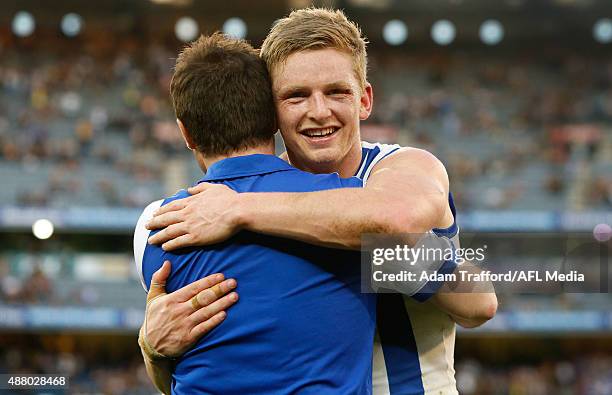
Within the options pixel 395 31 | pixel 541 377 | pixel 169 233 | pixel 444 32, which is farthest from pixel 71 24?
pixel 169 233

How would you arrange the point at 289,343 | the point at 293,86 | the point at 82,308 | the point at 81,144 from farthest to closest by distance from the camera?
the point at 81,144 < the point at 82,308 < the point at 293,86 < the point at 289,343

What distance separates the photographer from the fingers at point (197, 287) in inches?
104

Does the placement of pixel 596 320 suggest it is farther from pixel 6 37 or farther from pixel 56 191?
pixel 6 37

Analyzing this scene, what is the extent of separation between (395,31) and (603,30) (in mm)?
6760

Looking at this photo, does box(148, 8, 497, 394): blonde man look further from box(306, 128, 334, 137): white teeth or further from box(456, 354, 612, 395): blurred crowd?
box(456, 354, 612, 395): blurred crowd

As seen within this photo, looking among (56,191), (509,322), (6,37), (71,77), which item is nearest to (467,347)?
(509,322)

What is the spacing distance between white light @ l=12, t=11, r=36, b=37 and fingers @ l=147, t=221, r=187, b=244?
25824mm

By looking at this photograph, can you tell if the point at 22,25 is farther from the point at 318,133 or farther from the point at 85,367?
the point at 318,133

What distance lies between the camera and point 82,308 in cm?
2120

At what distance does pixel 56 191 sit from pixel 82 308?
3212mm

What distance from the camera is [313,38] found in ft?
10.2

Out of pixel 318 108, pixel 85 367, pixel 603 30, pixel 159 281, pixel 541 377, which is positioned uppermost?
pixel 318 108

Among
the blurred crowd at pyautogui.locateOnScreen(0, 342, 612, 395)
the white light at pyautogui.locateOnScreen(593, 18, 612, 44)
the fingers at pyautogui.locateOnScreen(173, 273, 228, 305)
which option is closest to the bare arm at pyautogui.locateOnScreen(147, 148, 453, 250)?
the fingers at pyautogui.locateOnScreen(173, 273, 228, 305)

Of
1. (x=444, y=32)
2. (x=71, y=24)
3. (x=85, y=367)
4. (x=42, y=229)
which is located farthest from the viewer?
(x=444, y=32)
